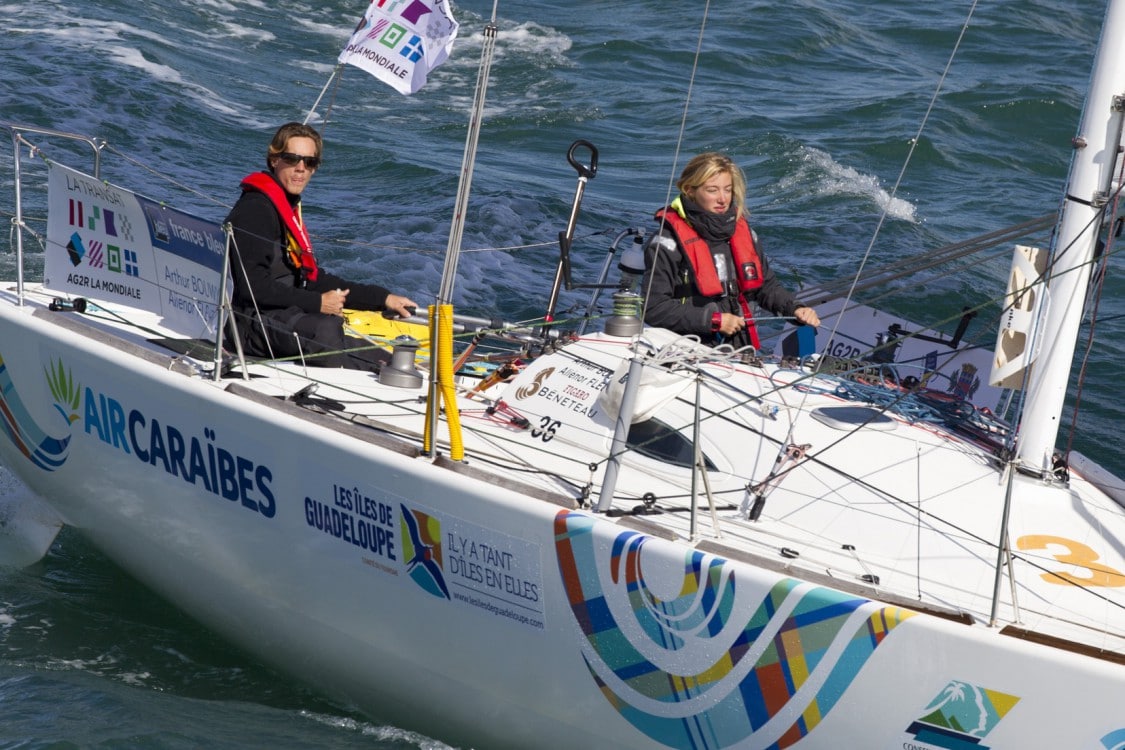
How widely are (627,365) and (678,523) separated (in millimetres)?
687

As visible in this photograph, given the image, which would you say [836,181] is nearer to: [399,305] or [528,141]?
[528,141]

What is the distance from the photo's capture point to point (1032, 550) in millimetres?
3676

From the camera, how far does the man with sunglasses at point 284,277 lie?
4520 mm

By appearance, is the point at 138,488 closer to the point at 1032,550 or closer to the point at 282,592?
the point at 282,592

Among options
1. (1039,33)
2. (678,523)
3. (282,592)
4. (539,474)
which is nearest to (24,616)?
(282,592)

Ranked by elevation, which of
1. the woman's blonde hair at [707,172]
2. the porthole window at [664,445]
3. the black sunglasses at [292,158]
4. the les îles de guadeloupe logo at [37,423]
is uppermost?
the woman's blonde hair at [707,172]

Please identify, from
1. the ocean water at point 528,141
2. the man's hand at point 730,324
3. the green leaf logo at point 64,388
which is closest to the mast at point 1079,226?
the man's hand at point 730,324

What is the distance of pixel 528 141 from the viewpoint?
1154cm

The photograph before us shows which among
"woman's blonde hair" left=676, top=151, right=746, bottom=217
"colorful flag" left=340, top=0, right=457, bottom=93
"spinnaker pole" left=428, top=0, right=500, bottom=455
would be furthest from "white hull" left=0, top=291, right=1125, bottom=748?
"colorful flag" left=340, top=0, right=457, bottom=93

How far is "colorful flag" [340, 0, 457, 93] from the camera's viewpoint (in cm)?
446

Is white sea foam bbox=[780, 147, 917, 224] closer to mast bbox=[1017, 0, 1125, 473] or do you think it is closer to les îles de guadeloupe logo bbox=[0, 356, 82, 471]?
mast bbox=[1017, 0, 1125, 473]

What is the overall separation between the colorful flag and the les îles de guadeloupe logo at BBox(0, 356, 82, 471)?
162 centimetres

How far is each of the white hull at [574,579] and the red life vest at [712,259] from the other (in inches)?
18.6

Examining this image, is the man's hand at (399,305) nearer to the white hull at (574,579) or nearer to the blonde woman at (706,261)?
the white hull at (574,579)
